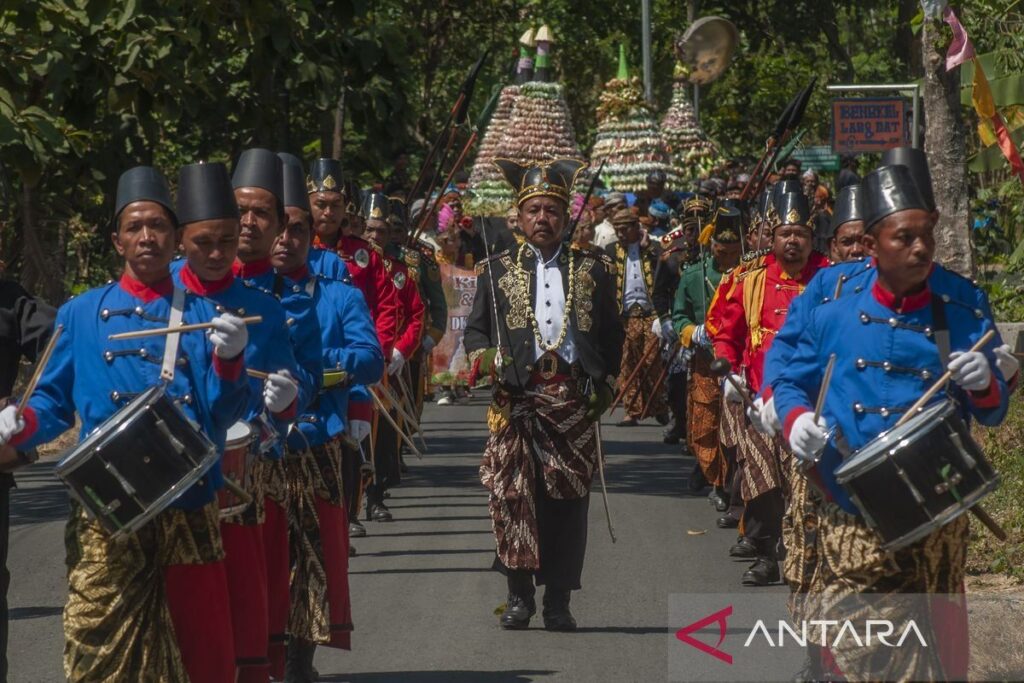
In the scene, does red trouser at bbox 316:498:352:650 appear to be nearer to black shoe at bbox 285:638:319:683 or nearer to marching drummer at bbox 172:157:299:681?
black shoe at bbox 285:638:319:683

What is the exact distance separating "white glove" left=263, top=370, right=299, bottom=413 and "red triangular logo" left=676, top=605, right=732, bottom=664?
2.89 meters

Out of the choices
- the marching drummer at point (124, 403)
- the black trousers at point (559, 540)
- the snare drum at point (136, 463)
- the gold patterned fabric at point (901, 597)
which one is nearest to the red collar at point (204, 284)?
the marching drummer at point (124, 403)

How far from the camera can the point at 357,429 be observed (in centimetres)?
898

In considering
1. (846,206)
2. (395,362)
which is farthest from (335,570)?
(395,362)

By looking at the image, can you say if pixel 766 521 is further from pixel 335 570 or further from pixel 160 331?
pixel 160 331

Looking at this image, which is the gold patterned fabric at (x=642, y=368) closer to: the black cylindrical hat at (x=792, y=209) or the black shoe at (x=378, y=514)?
the black shoe at (x=378, y=514)

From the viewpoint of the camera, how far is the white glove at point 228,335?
6164mm

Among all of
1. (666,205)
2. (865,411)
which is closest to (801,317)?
(865,411)

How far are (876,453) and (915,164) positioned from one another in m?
1.32

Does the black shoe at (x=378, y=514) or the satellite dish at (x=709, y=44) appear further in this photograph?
the satellite dish at (x=709, y=44)

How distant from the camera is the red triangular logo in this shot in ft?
29.3

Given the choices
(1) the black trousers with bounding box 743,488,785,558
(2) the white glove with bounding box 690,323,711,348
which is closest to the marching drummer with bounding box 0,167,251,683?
(1) the black trousers with bounding box 743,488,785,558

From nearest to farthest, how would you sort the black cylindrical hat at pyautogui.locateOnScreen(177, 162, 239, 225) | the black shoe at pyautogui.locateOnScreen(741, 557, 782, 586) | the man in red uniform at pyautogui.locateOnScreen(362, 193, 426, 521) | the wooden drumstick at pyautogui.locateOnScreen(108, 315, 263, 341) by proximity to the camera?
the wooden drumstick at pyautogui.locateOnScreen(108, 315, 263, 341)
the black cylindrical hat at pyautogui.locateOnScreen(177, 162, 239, 225)
the black shoe at pyautogui.locateOnScreen(741, 557, 782, 586)
the man in red uniform at pyautogui.locateOnScreen(362, 193, 426, 521)

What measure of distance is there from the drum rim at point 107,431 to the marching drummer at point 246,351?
612 mm
